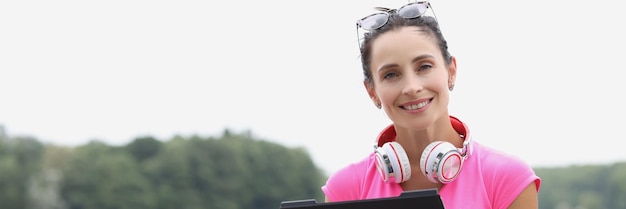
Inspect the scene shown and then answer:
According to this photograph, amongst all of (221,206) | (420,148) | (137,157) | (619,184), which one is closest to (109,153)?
(137,157)

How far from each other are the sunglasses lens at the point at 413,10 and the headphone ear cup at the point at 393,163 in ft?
1.50

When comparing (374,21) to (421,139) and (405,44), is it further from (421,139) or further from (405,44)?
(421,139)

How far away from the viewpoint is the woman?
12.4 feet

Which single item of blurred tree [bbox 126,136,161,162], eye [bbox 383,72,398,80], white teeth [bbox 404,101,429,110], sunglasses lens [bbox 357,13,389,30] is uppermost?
blurred tree [bbox 126,136,161,162]

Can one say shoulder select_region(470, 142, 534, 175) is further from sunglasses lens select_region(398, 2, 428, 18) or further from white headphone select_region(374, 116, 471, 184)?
sunglasses lens select_region(398, 2, 428, 18)

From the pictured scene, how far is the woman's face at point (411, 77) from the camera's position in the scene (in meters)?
3.82

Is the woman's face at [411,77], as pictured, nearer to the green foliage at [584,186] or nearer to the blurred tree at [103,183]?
the blurred tree at [103,183]

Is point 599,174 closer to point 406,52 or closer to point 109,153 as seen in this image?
point 109,153

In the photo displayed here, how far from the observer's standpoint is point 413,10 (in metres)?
3.99

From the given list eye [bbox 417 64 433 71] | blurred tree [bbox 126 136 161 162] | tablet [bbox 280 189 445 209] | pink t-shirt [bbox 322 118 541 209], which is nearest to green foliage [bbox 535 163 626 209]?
blurred tree [bbox 126 136 161 162]

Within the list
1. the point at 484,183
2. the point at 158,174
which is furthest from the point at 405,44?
the point at 158,174

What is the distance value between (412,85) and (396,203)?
63 centimetres

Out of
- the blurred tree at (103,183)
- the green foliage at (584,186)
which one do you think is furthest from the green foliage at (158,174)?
the green foliage at (584,186)

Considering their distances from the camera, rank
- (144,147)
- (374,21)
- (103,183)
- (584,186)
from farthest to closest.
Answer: (584,186), (144,147), (103,183), (374,21)
